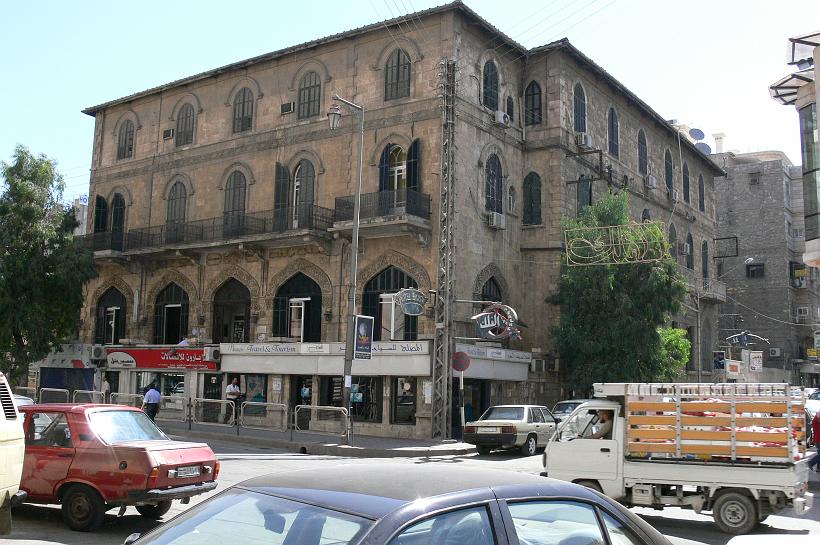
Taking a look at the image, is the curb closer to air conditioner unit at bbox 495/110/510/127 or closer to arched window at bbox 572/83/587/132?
air conditioner unit at bbox 495/110/510/127

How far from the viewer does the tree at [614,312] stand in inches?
1179

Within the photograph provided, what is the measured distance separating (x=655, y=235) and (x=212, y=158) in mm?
19544

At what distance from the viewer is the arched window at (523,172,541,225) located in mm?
32719

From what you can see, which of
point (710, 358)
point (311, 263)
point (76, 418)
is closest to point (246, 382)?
point (311, 263)

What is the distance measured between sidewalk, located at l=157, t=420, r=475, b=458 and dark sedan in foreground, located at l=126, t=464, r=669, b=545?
762 inches

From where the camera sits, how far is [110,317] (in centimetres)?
3853

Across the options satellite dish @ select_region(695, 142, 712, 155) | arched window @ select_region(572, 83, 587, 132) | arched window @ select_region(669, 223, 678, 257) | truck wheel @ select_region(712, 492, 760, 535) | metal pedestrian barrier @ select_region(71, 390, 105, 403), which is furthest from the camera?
satellite dish @ select_region(695, 142, 712, 155)

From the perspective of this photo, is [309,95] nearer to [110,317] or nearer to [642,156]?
[110,317]

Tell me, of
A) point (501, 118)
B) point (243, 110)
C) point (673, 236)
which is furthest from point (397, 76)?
point (673, 236)

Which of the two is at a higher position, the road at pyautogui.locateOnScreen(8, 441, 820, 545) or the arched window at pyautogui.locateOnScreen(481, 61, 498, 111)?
the arched window at pyautogui.locateOnScreen(481, 61, 498, 111)

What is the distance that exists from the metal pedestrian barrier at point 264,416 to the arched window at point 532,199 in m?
13.5

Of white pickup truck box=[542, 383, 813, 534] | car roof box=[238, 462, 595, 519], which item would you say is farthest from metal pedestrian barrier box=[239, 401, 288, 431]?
car roof box=[238, 462, 595, 519]

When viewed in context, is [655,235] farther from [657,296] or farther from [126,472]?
[126,472]

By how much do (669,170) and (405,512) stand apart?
42.9m
